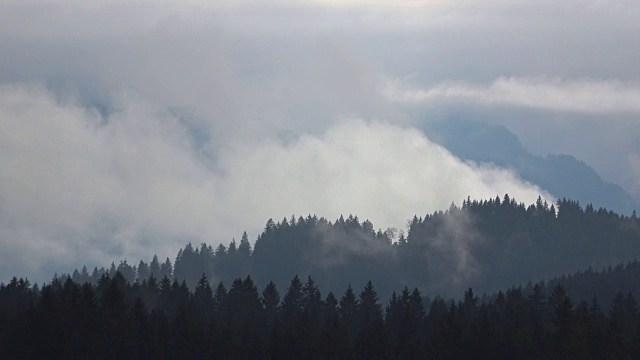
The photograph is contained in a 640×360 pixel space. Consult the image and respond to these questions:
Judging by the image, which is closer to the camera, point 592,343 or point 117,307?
point 592,343

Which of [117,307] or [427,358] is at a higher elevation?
[117,307]

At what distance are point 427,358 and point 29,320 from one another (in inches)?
2140

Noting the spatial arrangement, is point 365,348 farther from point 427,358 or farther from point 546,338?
point 546,338

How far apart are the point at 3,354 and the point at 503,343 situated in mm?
66616

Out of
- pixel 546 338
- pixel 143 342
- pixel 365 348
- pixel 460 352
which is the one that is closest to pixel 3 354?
pixel 143 342

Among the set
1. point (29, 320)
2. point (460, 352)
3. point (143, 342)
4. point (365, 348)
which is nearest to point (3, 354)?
point (29, 320)

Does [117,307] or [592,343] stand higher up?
[117,307]

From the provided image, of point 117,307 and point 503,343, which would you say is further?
point 117,307

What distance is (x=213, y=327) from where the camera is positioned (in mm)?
185250

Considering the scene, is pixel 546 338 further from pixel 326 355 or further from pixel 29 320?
pixel 29 320

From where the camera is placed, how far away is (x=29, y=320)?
182 m

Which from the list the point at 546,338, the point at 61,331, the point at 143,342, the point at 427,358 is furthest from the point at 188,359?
the point at 546,338

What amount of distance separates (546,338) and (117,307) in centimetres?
6084

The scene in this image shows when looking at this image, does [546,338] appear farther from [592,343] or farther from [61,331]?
[61,331]
